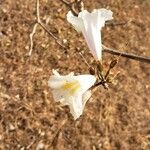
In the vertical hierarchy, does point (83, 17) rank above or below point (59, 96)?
above

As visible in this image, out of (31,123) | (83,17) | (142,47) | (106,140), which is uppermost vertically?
(142,47)

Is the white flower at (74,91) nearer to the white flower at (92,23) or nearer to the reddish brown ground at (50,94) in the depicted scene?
the white flower at (92,23)

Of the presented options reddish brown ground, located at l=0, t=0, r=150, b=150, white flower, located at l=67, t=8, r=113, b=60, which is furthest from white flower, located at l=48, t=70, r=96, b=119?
reddish brown ground, located at l=0, t=0, r=150, b=150

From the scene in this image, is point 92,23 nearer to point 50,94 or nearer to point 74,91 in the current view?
point 74,91

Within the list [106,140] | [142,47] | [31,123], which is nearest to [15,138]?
[31,123]

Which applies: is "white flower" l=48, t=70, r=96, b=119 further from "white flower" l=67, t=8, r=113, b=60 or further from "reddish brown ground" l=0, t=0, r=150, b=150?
"reddish brown ground" l=0, t=0, r=150, b=150

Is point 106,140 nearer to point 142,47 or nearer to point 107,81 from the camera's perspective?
point 142,47
